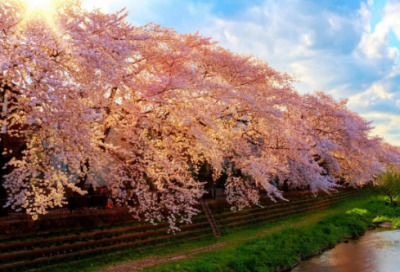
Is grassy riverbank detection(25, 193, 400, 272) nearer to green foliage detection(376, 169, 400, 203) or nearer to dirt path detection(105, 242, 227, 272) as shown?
dirt path detection(105, 242, 227, 272)

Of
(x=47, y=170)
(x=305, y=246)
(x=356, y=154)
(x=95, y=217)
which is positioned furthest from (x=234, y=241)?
(x=356, y=154)

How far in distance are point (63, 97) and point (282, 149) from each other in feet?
53.7

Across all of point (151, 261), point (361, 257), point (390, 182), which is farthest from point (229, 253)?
point (390, 182)

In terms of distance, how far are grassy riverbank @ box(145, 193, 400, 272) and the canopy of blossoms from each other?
106 inches

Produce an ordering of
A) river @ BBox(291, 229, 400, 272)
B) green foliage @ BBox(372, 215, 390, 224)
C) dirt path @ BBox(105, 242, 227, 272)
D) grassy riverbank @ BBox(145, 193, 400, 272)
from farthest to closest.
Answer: green foliage @ BBox(372, 215, 390, 224) → river @ BBox(291, 229, 400, 272) → grassy riverbank @ BBox(145, 193, 400, 272) → dirt path @ BBox(105, 242, 227, 272)

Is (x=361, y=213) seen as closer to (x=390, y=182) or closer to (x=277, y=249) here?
(x=390, y=182)

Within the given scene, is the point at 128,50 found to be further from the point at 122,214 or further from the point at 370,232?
the point at 370,232

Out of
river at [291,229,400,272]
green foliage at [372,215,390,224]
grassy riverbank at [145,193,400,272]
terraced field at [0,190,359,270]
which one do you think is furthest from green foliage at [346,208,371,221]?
terraced field at [0,190,359,270]

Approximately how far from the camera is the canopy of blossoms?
12.2 m

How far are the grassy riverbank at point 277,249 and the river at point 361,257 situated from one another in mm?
653

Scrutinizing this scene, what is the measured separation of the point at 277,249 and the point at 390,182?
2473 centimetres

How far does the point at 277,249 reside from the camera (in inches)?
745

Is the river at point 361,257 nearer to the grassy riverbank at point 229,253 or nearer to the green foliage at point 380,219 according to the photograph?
the grassy riverbank at point 229,253

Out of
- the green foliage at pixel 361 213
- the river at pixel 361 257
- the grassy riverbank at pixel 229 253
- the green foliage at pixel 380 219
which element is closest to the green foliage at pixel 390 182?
the green foliage at pixel 361 213
